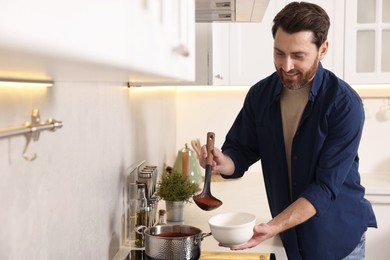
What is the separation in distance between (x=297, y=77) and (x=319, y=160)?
0.97ft

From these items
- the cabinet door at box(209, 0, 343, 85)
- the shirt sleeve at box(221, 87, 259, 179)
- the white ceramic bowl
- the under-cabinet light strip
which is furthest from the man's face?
the cabinet door at box(209, 0, 343, 85)

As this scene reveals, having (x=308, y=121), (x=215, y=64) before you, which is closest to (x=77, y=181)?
(x=308, y=121)

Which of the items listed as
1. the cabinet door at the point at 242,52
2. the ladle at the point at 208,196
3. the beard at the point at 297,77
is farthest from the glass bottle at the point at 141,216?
the cabinet door at the point at 242,52

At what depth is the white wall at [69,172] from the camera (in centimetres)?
89

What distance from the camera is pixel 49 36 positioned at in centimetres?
29

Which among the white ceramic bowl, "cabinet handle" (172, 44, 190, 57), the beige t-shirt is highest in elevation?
"cabinet handle" (172, 44, 190, 57)

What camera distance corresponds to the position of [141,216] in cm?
180

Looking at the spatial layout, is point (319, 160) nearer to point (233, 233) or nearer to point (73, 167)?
point (233, 233)

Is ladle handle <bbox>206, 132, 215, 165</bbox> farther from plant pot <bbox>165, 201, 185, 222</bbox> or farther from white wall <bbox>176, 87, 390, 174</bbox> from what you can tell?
white wall <bbox>176, 87, 390, 174</bbox>

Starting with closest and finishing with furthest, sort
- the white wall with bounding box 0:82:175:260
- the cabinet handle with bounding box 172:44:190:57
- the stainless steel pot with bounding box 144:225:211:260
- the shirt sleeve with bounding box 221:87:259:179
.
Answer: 1. the cabinet handle with bounding box 172:44:190:57
2. the white wall with bounding box 0:82:175:260
3. the stainless steel pot with bounding box 144:225:211:260
4. the shirt sleeve with bounding box 221:87:259:179

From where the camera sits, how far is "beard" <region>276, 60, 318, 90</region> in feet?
5.95

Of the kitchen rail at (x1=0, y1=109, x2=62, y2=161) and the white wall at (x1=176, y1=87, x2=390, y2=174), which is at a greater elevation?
the kitchen rail at (x1=0, y1=109, x2=62, y2=161)

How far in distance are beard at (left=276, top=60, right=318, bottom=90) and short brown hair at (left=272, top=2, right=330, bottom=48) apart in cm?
9

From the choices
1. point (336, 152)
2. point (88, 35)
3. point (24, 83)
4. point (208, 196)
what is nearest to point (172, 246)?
point (208, 196)
